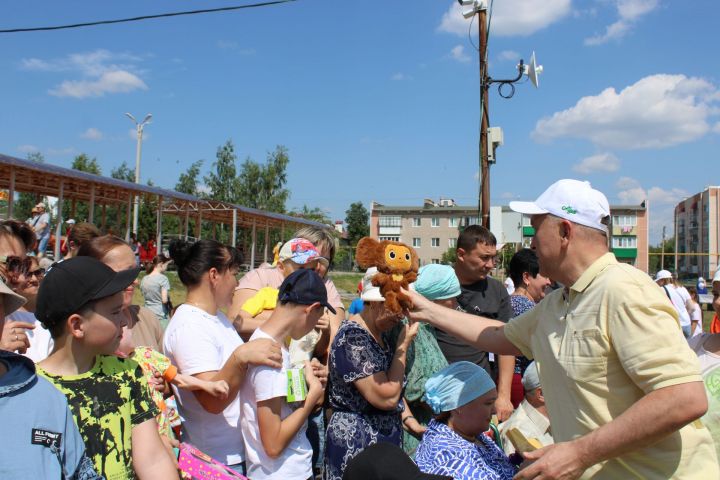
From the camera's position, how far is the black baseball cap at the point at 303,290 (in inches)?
112

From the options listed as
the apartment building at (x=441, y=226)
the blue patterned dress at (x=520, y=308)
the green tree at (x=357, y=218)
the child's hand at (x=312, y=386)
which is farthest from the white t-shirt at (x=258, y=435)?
the green tree at (x=357, y=218)

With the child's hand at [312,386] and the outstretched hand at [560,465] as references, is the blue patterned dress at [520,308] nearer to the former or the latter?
the child's hand at [312,386]

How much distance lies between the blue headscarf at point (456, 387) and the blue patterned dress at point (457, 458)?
0.39ft

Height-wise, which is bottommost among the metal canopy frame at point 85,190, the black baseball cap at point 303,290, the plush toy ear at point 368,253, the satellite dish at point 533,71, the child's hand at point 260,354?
the child's hand at point 260,354

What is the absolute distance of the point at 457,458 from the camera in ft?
8.99

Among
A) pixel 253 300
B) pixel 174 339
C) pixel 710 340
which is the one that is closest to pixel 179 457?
pixel 174 339

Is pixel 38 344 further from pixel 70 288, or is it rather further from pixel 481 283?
pixel 481 283

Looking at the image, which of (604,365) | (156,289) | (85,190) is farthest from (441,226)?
(604,365)

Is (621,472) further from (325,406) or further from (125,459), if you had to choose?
(325,406)

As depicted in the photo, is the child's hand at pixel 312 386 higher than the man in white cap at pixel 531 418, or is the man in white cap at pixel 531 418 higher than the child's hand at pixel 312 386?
the child's hand at pixel 312 386

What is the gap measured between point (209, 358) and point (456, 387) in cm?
133

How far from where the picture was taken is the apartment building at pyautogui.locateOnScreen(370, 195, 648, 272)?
75875mm

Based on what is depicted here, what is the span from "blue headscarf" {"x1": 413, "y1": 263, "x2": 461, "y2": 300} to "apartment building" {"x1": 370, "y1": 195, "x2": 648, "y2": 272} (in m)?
70.8

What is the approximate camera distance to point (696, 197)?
294 ft
